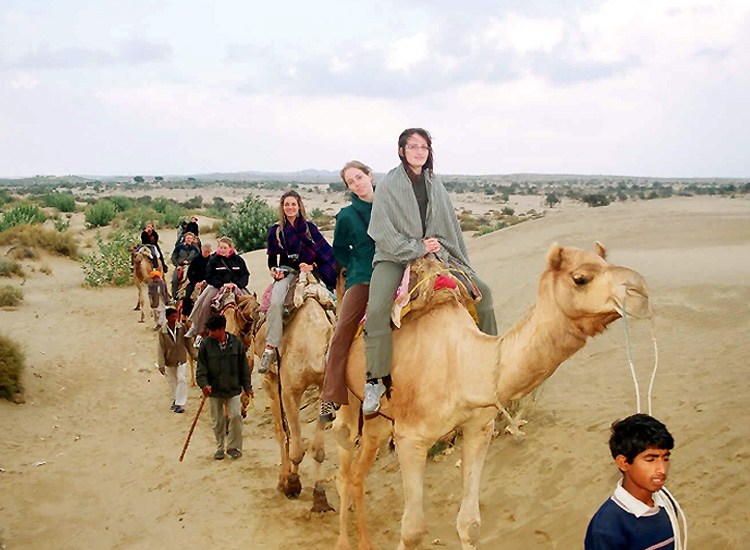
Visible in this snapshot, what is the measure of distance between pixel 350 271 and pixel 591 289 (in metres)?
2.69

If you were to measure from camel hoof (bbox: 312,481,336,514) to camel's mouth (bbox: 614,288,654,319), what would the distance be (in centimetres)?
438

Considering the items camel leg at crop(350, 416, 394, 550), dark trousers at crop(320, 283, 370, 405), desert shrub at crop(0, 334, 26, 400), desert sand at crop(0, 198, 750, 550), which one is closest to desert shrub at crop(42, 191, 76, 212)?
desert sand at crop(0, 198, 750, 550)

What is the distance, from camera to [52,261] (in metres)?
25.5

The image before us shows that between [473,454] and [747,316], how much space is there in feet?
19.3

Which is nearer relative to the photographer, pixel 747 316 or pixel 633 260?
pixel 747 316

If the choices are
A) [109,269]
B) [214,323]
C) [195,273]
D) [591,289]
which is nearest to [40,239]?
[109,269]

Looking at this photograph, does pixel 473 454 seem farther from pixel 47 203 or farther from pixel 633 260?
pixel 47 203

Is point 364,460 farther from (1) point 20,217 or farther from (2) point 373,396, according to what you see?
(1) point 20,217

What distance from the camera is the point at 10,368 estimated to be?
10.4 metres

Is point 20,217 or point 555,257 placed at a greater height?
point 555,257

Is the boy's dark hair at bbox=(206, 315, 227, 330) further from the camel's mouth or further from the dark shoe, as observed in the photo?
the camel's mouth

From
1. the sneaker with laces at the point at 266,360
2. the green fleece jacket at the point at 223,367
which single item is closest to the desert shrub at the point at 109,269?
the green fleece jacket at the point at 223,367

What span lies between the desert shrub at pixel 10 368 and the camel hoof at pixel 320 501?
5945 millimetres

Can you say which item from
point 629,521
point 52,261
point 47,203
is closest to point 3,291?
point 52,261
